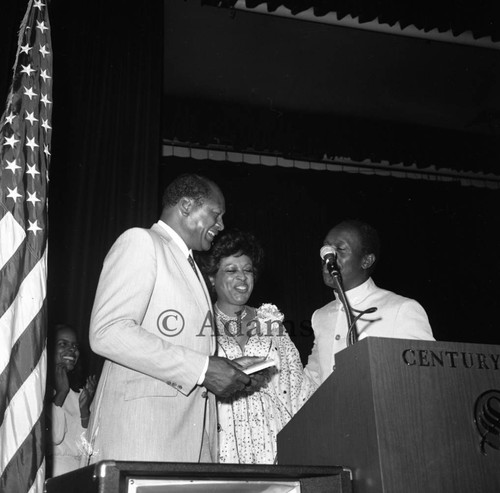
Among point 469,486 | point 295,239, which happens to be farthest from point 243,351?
point 295,239

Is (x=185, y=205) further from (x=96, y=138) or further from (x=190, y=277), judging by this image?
(x=96, y=138)

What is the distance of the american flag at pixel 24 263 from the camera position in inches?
103

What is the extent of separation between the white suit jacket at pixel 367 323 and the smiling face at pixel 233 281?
48 centimetres

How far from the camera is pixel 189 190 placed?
292 cm

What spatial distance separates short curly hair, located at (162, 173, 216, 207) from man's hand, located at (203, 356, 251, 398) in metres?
0.87

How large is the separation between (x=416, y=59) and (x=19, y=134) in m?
5.26

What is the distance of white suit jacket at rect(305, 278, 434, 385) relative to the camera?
124 inches

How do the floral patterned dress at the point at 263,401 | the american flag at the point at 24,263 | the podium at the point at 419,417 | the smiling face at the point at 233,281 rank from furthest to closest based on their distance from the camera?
the smiling face at the point at 233,281
the floral patterned dress at the point at 263,401
the american flag at the point at 24,263
the podium at the point at 419,417

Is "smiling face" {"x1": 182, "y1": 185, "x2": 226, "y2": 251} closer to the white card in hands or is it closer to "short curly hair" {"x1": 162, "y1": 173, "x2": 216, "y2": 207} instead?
"short curly hair" {"x1": 162, "y1": 173, "x2": 216, "y2": 207}

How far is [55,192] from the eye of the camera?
477 centimetres

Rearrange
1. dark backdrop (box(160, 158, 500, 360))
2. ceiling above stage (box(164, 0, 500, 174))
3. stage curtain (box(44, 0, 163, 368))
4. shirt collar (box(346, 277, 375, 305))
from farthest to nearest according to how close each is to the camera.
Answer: dark backdrop (box(160, 158, 500, 360)) → ceiling above stage (box(164, 0, 500, 174)) → stage curtain (box(44, 0, 163, 368)) → shirt collar (box(346, 277, 375, 305))

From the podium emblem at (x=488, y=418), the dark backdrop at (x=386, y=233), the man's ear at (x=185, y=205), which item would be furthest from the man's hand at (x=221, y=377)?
the dark backdrop at (x=386, y=233)

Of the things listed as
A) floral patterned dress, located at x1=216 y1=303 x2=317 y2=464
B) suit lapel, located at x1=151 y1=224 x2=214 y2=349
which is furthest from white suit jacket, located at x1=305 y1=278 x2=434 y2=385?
suit lapel, located at x1=151 y1=224 x2=214 y2=349

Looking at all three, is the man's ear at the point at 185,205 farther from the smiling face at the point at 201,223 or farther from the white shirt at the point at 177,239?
the white shirt at the point at 177,239
